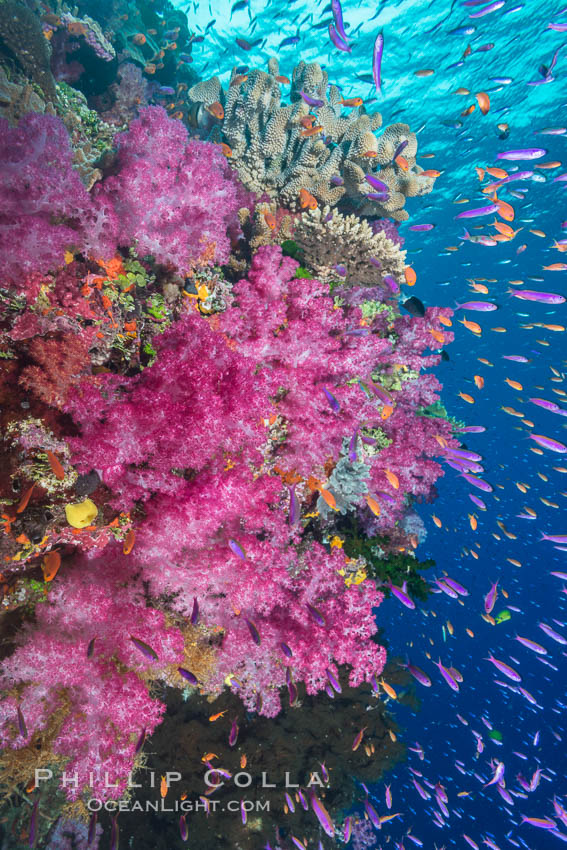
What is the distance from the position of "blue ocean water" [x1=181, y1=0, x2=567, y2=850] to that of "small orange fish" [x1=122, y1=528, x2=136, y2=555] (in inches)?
247

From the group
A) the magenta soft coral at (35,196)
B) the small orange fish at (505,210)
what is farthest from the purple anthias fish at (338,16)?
the magenta soft coral at (35,196)

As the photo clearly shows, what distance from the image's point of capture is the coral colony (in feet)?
11.4

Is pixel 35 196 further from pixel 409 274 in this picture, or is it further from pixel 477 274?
pixel 477 274

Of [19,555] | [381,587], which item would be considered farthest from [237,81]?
[381,587]

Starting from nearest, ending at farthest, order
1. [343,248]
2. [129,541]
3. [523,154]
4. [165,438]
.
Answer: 1. [165,438]
2. [129,541]
3. [343,248]
4. [523,154]

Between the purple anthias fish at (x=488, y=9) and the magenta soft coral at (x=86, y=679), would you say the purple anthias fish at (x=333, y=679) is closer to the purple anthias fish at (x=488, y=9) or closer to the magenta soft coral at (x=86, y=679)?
the magenta soft coral at (x=86, y=679)

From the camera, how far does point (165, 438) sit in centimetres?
358

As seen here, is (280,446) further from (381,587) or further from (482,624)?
(482,624)

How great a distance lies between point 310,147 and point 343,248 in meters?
2.55

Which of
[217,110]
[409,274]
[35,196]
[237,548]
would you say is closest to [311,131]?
[217,110]

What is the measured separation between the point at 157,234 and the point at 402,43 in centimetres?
2366

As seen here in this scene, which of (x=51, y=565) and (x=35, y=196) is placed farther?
(x=35, y=196)

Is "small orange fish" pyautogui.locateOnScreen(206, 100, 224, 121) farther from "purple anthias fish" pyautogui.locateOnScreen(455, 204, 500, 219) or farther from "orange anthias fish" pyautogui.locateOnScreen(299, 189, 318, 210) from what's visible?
"purple anthias fish" pyautogui.locateOnScreen(455, 204, 500, 219)

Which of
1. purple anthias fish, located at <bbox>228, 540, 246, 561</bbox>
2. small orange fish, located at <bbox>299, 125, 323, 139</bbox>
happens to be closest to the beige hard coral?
small orange fish, located at <bbox>299, 125, 323, 139</bbox>
